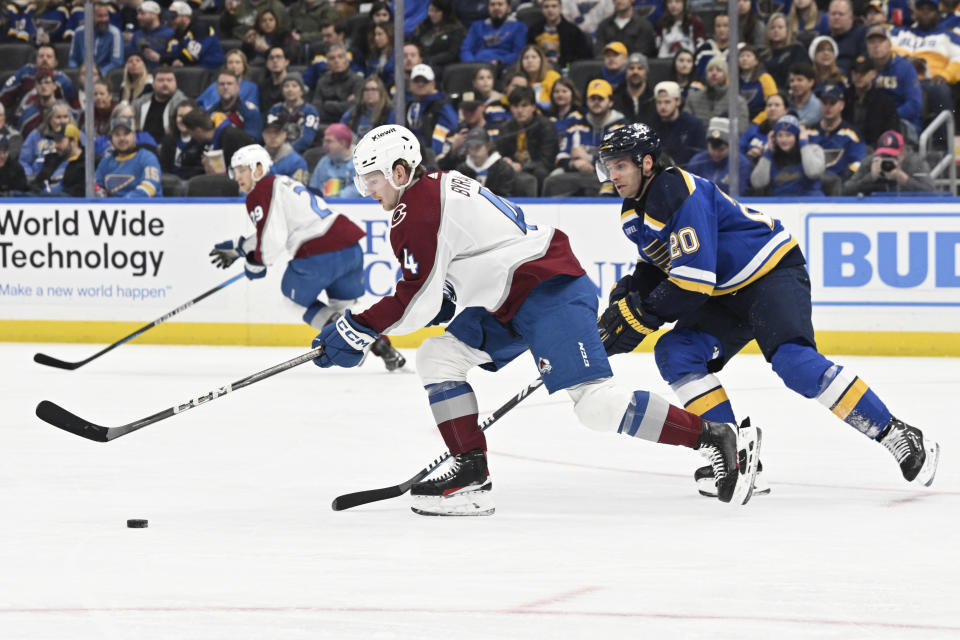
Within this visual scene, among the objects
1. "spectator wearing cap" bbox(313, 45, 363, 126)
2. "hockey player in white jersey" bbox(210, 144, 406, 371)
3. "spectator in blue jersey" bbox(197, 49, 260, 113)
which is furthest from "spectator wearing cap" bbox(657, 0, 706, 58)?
"hockey player in white jersey" bbox(210, 144, 406, 371)

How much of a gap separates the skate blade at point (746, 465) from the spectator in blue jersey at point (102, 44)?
20.6 feet

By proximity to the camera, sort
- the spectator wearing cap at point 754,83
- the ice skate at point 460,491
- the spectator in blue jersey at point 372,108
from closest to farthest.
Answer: the ice skate at point 460,491 → the spectator wearing cap at point 754,83 → the spectator in blue jersey at point 372,108

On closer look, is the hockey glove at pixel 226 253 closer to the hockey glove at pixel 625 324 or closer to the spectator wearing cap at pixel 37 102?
the spectator wearing cap at pixel 37 102

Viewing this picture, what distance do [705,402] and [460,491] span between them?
2.47ft

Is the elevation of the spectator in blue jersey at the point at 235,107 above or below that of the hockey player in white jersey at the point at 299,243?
above

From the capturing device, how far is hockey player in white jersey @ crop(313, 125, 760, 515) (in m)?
3.74

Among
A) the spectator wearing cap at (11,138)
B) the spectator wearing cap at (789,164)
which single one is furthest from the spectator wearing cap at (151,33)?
the spectator wearing cap at (789,164)

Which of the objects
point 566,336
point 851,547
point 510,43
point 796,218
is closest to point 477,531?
point 566,336

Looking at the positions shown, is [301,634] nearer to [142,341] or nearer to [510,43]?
[142,341]

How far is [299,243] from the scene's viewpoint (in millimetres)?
7344

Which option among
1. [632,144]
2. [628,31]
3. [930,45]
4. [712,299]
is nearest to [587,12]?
[628,31]

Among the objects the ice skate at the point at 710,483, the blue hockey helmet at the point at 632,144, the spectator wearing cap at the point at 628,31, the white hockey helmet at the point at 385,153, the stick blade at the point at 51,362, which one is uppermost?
the white hockey helmet at the point at 385,153

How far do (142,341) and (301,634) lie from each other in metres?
6.81

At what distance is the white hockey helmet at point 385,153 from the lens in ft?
12.4
